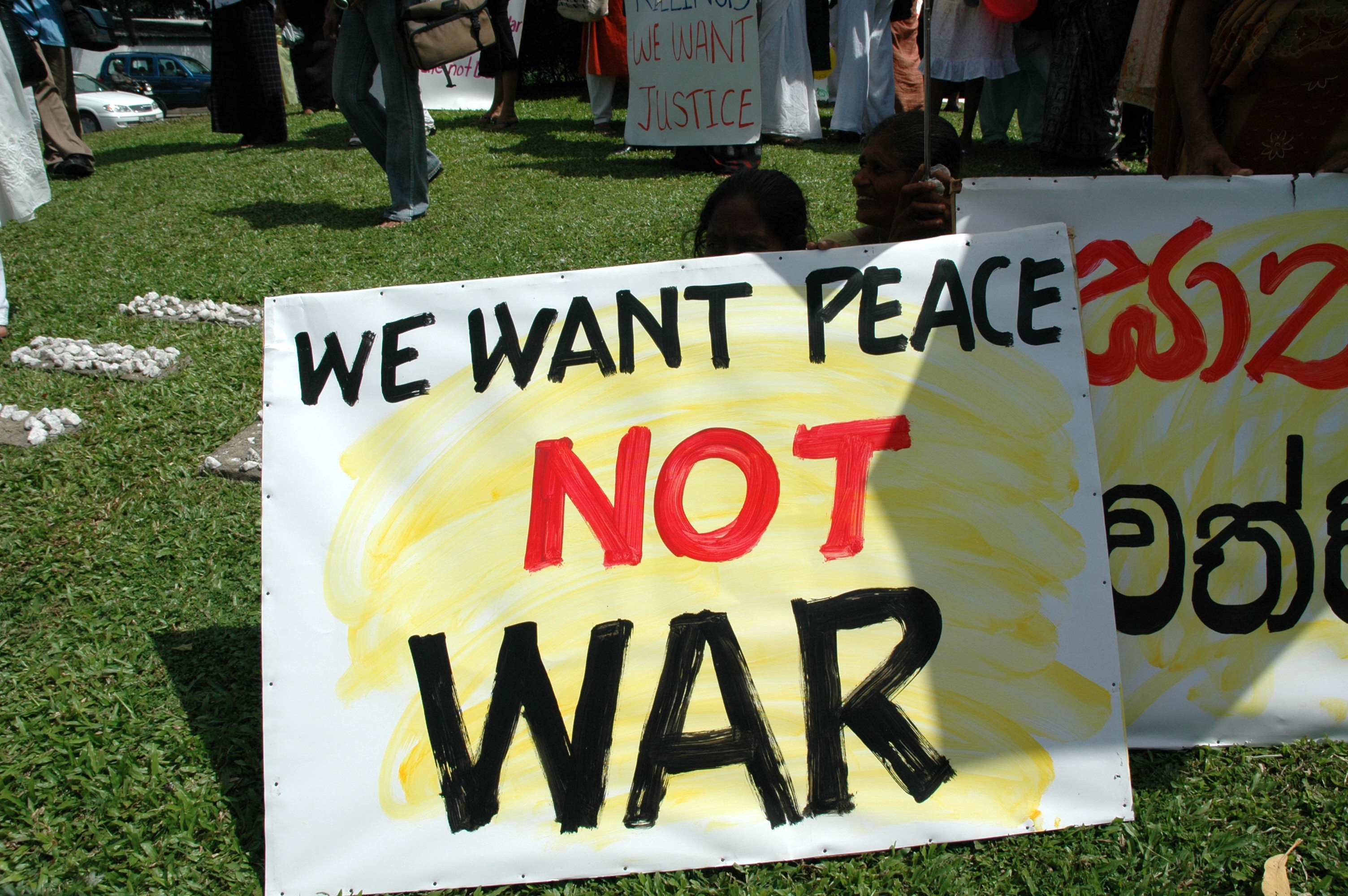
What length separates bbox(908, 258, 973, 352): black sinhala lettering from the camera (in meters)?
1.82

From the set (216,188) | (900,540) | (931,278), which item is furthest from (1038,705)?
(216,188)

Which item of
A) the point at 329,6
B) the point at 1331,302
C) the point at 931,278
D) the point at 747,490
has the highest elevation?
the point at 329,6

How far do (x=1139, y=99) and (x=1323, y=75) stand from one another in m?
3.44

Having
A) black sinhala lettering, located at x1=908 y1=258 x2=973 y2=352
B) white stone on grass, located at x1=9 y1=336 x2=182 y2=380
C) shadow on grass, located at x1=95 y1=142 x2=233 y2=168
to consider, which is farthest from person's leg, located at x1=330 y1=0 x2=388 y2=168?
shadow on grass, located at x1=95 y1=142 x2=233 y2=168

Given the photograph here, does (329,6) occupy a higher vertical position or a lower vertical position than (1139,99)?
higher

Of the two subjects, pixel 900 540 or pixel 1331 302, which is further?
pixel 1331 302

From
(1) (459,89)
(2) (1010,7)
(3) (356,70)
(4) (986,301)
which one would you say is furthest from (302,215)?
(1) (459,89)

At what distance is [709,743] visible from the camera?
167 cm

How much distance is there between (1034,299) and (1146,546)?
56 cm

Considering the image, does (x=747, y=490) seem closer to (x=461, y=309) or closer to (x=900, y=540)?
(x=900, y=540)

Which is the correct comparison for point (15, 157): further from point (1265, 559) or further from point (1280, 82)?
point (1265, 559)

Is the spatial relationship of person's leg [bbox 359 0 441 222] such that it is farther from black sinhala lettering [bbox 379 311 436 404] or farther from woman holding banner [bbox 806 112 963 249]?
black sinhala lettering [bbox 379 311 436 404]

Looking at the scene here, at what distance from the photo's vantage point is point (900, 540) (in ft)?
5.72

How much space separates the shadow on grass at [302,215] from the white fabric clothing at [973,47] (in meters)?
4.49
